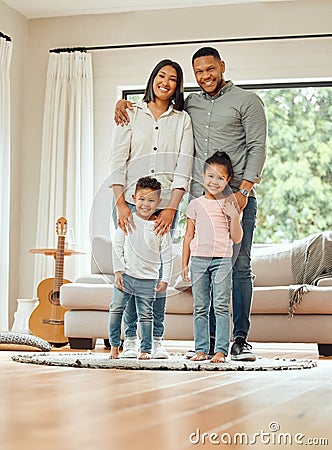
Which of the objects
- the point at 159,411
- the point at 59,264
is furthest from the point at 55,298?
the point at 159,411

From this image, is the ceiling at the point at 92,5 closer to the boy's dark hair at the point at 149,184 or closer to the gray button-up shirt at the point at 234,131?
the gray button-up shirt at the point at 234,131

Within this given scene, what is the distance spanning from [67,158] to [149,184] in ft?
10.9

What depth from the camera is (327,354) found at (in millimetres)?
4438

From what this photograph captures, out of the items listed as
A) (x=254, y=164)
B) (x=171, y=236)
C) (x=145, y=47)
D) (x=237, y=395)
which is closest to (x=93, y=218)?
(x=171, y=236)

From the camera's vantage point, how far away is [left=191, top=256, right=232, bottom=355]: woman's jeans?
300 centimetres

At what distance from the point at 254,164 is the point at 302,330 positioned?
156 centimetres

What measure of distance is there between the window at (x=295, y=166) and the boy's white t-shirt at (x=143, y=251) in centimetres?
348

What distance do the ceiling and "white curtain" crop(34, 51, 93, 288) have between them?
0.35 metres

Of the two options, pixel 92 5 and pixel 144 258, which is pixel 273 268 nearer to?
pixel 144 258

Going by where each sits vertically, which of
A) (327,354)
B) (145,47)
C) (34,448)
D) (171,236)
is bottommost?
(327,354)

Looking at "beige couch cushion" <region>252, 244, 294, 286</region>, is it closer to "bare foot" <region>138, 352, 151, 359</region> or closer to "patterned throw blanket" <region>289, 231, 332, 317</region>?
"patterned throw blanket" <region>289, 231, 332, 317</region>

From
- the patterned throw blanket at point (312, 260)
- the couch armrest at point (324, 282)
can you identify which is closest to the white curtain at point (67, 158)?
the patterned throw blanket at point (312, 260)

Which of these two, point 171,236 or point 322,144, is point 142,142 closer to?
point 171,236

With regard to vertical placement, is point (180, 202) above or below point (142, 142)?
below
